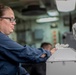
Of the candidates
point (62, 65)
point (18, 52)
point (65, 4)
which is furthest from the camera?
point (65, 4)

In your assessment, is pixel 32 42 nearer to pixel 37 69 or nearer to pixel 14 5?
pixel 14 5

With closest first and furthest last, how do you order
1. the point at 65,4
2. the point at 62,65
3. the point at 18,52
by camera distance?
the point at 62,65
the point at 18,52
the point at 65,4

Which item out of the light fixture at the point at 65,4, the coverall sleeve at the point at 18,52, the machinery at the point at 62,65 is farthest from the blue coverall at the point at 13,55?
the light fixture at the point at 65,4

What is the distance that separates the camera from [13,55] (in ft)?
5.46

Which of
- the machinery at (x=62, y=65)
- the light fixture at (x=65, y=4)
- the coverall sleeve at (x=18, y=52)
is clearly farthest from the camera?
the light fixture at (x=65, y=4)

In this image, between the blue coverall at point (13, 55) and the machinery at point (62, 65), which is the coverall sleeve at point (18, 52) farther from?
the machinery at point (62, 65)

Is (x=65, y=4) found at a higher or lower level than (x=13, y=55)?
higher

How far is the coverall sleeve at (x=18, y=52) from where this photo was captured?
1.65 meters

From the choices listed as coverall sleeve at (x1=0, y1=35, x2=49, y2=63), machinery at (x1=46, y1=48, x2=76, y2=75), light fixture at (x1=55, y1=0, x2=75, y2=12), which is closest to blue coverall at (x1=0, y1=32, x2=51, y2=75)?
coverall sleeve at (x1=0, y1=35, x2=49, y2=63)

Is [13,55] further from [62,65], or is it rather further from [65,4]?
[65,4]

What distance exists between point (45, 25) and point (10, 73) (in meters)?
7.45

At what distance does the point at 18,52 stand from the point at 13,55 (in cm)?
5

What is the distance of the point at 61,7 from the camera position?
250cm

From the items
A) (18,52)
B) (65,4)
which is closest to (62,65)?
(18,52)
